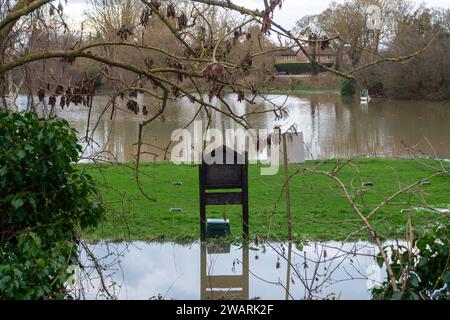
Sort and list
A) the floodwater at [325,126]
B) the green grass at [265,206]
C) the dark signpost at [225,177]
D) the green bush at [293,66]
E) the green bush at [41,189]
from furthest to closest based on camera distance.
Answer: the floodwater at [325,126], the green bush at [293,66], the green grass at [265,206], the dark signpost at [225,177], the green bush at [41,189]

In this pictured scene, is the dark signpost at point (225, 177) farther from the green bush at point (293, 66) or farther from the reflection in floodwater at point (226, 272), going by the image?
the green bush at point (293, 66)

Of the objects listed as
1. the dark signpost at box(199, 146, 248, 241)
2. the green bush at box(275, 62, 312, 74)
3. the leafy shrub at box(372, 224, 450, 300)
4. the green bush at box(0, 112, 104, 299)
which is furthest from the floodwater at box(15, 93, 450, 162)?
the leafy shrub at box(372, 224, 450, 300)

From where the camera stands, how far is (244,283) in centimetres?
681

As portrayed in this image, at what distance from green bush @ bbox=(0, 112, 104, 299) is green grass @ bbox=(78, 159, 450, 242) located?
4.78ft

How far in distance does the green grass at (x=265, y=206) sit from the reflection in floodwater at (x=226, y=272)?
29cm

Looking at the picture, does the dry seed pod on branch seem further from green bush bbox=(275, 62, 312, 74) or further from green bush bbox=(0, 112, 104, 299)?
green bush bbox=(275, 62, 312, 74)

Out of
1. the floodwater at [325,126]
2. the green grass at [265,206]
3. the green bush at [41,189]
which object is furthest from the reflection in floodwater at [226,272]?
the floodwater at [325,126]

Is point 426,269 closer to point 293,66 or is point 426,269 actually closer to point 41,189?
point 41,189

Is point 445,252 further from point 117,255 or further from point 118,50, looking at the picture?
point 118,50

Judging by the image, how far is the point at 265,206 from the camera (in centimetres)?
1053

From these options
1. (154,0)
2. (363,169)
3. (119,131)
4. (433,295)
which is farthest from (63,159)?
(119,131)

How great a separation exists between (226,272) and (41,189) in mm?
2724

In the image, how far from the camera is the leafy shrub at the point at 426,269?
3.78 m
